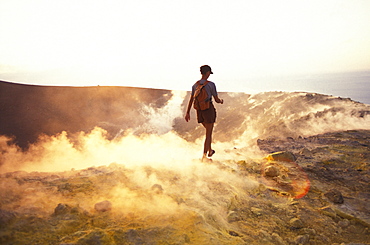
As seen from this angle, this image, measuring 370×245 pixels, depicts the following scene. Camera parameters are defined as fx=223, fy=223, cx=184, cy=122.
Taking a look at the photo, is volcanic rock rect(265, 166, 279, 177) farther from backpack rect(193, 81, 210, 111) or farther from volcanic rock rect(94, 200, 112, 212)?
volcanic rock rect(94, 200, 112, 212)

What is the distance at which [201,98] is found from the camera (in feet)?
12.7

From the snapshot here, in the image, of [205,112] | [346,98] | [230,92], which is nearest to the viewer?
[205,112]

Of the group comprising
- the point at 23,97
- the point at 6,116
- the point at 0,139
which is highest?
the point at 23,97

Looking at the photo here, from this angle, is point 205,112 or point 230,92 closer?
point 205,112

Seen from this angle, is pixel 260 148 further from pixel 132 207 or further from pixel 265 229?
pixel 132 207

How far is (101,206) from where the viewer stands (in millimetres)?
2057

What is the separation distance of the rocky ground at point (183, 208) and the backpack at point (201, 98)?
1077 mm

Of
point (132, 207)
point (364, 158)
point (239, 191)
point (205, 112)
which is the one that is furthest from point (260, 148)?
point (132, 207)

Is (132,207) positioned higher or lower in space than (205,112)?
lower

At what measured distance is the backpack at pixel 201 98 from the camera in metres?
3.84

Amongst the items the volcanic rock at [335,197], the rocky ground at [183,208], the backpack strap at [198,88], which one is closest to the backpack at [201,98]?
the backpack strap at [198,88]

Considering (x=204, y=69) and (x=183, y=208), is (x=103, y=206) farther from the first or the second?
(x=204, y=69)

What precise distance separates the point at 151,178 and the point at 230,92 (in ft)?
62.1

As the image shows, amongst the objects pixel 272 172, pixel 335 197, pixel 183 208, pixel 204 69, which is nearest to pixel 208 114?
pixel 204 69
